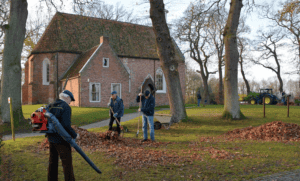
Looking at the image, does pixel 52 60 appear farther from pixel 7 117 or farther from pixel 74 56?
pixel 7 117

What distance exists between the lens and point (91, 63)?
87.5ft

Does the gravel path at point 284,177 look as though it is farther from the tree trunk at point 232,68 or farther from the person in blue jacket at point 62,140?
the tree trunk at point 232,68

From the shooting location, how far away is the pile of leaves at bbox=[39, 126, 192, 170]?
6.10 meters

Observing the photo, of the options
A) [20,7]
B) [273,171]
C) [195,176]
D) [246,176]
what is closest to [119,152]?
[195,176]

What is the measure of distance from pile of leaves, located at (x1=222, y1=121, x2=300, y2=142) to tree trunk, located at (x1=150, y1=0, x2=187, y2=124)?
3.77 meters

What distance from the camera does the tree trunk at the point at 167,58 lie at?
13.3 m

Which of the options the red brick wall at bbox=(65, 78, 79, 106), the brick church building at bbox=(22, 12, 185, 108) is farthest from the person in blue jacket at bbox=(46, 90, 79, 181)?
the red brick wall at bbox=(65, 78, 79, 106)

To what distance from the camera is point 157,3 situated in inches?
519

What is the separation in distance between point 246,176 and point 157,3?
10.4 meters

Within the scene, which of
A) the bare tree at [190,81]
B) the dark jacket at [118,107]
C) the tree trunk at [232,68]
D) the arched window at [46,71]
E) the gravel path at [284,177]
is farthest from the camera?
the bare tree at [190,81]

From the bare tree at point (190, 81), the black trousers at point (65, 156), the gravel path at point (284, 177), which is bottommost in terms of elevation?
the gravel path at point (284, 177)

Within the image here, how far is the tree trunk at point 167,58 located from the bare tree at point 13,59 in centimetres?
728

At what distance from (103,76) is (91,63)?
197 cm

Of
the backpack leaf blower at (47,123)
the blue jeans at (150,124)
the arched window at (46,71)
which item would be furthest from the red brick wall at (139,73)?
the backpack leaf blower at (47,123)
